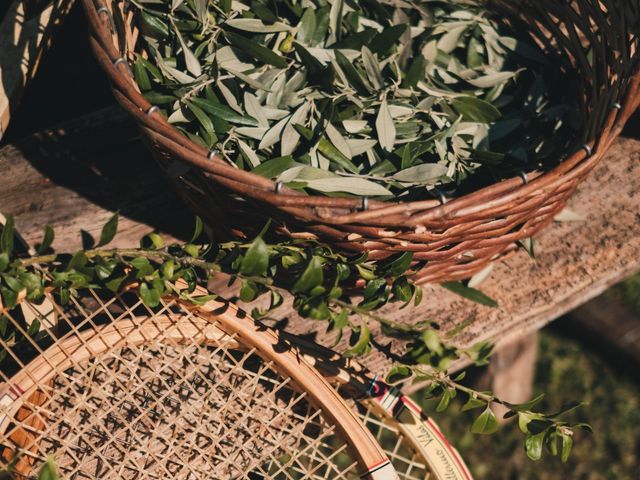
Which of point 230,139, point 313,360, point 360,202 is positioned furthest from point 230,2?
point 313,360

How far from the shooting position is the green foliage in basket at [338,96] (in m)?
0.94

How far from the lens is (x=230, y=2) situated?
3.28 feet

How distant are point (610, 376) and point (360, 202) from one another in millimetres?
1556

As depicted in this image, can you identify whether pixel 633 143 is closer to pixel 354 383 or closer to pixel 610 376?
pixel 354 383

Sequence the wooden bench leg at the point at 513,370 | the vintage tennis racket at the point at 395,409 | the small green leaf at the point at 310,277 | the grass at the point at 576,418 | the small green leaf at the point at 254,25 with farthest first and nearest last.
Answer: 1. the grass at the point at 576,418
2. the wooden bench leg at the point at 513,370
3. the small green leaf at the point at 254,25
4. the vintage tennis racket at the point at 395,409
5. the small green leaf at the point at 310,277

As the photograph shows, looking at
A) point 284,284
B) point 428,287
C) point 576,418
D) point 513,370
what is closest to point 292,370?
point 284,284

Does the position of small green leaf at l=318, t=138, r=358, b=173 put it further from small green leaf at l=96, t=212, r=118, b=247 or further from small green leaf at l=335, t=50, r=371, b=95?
small green leaf at l=96, t=212, r=118, b=247

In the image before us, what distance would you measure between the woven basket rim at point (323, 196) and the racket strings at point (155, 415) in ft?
0.67

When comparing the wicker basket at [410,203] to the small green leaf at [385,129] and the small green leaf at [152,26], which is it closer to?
the small green leaf at [152,26]

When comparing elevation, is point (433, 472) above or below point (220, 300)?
below

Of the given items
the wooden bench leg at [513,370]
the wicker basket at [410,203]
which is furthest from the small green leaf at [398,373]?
the wooden bench leg at [513,370]

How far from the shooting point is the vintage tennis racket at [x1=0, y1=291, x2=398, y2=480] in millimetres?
825

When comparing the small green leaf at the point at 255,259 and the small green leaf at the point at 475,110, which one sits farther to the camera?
the small green leaf at the point at 475,110

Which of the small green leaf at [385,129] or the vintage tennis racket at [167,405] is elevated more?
the small green leaf at [385,129]
